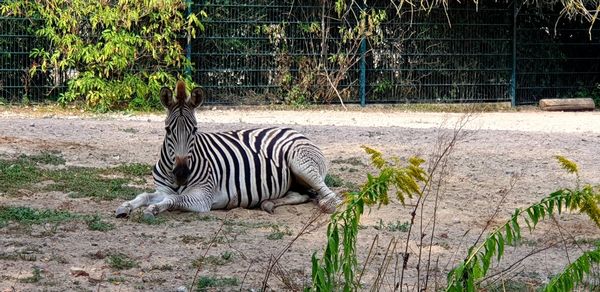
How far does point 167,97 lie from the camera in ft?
25.6

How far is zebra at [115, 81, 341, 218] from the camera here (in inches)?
306

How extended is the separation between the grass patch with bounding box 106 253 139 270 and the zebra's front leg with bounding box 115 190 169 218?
123 centimetres

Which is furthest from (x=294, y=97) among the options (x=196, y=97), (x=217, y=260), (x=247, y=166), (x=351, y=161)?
(x=217, y=260)

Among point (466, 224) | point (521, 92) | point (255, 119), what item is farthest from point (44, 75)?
point (466, 224)

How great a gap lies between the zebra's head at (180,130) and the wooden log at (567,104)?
1294 cm

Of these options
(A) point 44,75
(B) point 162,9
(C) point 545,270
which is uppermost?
(B) point 162,9

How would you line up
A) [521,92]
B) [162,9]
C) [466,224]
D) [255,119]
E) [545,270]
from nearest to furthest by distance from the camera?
[545,270], [466,224], [255,119], [162,9], [521,92]

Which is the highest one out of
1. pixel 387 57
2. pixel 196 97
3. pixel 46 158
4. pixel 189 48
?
pixel 189 48

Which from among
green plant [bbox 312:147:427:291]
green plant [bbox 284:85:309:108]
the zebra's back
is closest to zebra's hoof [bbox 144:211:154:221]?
the zebra's back

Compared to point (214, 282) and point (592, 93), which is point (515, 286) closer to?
point (214, 282)

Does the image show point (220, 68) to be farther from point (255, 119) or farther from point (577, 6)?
point (577, 6)

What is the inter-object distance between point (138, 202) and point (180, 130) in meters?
0.69

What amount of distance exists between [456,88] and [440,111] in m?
1.12

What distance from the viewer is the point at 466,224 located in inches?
303
